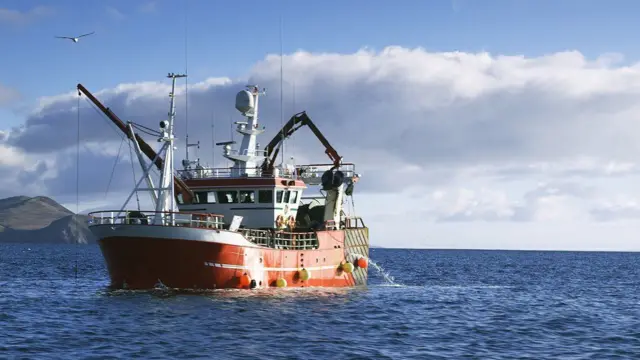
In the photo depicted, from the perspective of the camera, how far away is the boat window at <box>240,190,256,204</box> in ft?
159

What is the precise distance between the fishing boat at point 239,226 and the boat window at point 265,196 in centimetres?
6

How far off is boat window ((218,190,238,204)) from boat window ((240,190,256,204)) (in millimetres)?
367

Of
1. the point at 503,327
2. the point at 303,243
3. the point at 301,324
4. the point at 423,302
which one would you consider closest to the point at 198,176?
the point at 303,243

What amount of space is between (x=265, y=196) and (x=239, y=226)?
9.80 ft

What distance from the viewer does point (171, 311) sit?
34.5 meters

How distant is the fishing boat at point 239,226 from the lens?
39.8m

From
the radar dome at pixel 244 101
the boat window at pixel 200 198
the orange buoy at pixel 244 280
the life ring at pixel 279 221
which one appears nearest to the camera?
the orange buoy at pixel 244 280

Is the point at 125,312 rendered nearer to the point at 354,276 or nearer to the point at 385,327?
the point at 385,327

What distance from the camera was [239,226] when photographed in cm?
4653

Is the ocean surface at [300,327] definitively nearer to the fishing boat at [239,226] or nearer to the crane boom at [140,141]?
the fishing boat at [239,226]

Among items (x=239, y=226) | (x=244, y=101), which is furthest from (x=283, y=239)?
(x=244, y=101)

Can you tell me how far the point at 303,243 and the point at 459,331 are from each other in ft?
57.0

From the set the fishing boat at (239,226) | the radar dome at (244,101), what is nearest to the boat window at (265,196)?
the fishing boat at (239,226)

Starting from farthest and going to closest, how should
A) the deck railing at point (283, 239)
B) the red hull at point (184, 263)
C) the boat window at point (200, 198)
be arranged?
the boat window at point (200, 198)
the deck railing at point (283, 239)
the red hull at point (184, 263)
